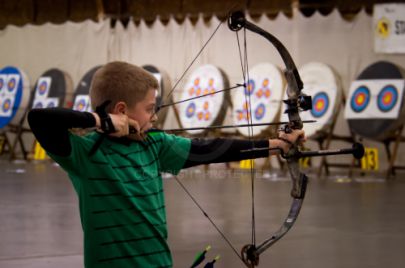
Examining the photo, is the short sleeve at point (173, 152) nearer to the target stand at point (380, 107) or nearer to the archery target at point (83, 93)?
the target stand at point (380, 107)

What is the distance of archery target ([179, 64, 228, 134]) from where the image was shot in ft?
27.1

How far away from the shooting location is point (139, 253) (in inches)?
63.9

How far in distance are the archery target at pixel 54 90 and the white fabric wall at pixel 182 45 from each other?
181 millimetres

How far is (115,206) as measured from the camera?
5.34 ft

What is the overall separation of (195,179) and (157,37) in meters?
2.73

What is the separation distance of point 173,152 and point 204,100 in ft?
21.8

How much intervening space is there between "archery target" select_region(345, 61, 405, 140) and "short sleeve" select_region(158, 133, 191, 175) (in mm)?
5482

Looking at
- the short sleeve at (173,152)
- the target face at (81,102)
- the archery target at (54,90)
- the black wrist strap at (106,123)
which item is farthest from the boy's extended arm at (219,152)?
the archery target at (54,90)

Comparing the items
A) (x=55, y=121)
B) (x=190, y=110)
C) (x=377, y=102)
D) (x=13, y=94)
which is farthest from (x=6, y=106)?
(x=55, y=121)

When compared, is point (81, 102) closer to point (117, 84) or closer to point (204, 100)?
point (204, 100)

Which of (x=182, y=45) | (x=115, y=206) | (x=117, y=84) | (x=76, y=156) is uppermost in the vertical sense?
(x=182, y=45)

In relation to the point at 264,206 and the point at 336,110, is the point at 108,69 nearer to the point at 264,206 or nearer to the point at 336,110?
the point at 264,206

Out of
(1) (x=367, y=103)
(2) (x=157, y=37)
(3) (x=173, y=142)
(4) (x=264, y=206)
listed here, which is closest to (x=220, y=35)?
(2) (x=157, y=37)

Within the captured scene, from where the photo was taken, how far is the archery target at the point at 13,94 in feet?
32.4
